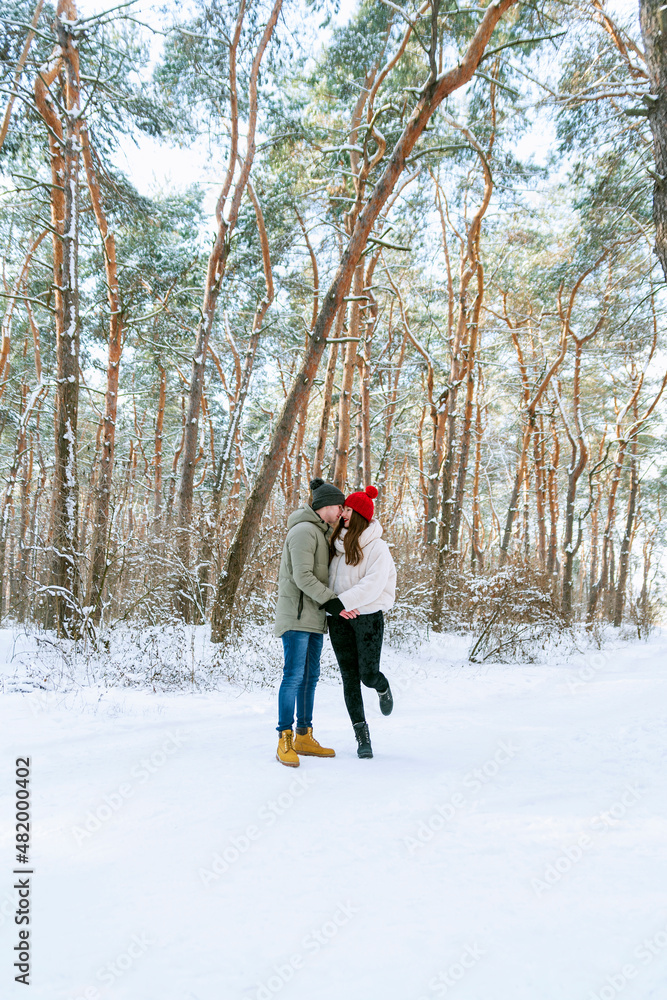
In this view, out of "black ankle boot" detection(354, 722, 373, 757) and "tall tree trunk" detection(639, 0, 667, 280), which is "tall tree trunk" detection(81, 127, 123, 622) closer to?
"black ankle boot" detection(354, 722, 373, 757)

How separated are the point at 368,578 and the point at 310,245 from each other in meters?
12.2

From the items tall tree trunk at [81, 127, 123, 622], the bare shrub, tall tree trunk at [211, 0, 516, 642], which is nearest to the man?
tall tree trunk at [211, 0, 516, 642]

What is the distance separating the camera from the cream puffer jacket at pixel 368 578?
3.75 meters

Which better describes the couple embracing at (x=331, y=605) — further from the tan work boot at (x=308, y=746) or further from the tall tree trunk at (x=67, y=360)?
the tall tree trunk at (x=67, y=360)

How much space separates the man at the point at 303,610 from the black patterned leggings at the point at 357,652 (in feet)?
0.44

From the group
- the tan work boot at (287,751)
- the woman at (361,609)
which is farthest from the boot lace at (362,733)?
the tan work boot at (287,751)

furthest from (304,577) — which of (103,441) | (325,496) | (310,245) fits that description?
(310,245)

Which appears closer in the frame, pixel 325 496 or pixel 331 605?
pixel 331 605

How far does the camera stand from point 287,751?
3668mm

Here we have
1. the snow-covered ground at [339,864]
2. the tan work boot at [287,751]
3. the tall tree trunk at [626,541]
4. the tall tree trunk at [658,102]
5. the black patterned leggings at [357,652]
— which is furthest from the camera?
the tall tree trunk at [626,541]

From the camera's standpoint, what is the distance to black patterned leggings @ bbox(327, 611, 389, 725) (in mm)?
3846

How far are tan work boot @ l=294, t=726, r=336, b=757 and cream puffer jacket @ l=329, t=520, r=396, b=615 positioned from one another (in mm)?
896

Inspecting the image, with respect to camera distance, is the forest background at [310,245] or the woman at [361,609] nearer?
the woman at [361,609]

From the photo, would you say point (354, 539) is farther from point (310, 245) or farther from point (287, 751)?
point (310, 245)
